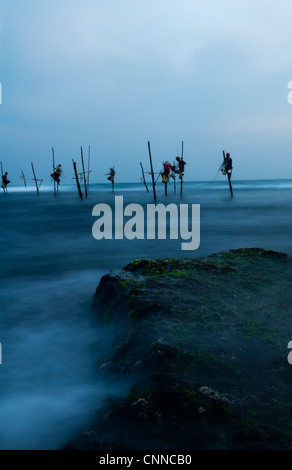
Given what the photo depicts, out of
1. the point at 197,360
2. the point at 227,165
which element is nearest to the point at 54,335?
the point at 197,360

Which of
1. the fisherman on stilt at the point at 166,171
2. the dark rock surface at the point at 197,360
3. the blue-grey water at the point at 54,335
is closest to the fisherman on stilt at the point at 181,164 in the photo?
the fisherman on stilt at the point at 166,171

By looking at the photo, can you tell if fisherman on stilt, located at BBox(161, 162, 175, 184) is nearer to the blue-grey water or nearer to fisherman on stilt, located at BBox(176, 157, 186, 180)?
fisherman on stilt, located at BBox(176, 157, 186, 180)

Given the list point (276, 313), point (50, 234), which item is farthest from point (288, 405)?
point (50, 234)

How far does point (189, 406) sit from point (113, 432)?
0.58 m

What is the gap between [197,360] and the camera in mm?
3008

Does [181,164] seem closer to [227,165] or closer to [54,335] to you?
Answer: [227,165]

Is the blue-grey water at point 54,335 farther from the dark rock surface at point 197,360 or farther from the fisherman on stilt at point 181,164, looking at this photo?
the fisherman on stilt at point 181,164

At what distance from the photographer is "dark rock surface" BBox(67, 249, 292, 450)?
2.36 m

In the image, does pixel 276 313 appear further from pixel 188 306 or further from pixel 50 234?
pixel 50 234

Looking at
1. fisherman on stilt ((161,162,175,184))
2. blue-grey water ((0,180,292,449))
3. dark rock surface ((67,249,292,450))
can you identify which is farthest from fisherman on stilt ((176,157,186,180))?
dark rock surface ((67,249,292,450))

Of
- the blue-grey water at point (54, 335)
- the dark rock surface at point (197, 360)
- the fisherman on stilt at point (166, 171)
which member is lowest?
the blue-grey water at point (54, 335)

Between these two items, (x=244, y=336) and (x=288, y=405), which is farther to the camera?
(x=244, y=336)

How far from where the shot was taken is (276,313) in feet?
13.1

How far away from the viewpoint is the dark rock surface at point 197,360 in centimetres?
236
